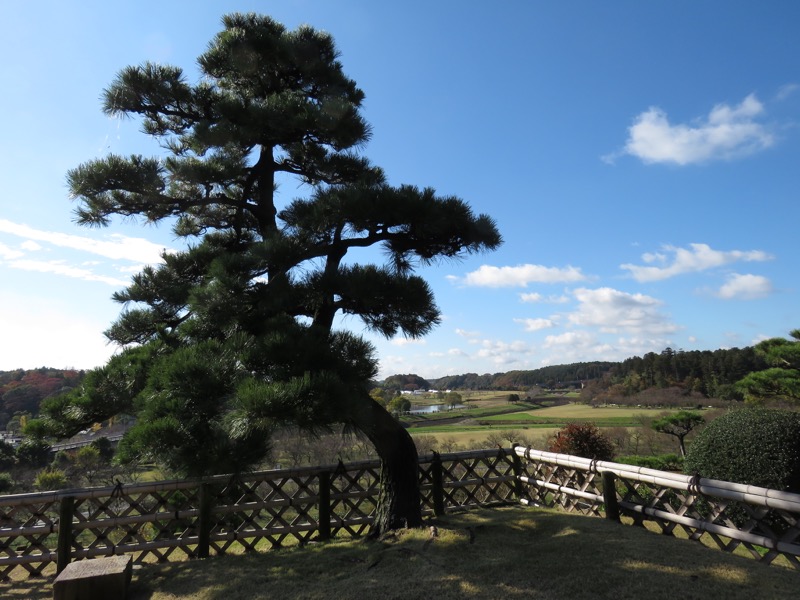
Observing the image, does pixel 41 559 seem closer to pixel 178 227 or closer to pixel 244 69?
pixel 178 227

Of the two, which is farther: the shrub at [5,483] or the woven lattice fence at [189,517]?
the shrub at [5,483]

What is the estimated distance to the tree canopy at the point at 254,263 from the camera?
293 cm

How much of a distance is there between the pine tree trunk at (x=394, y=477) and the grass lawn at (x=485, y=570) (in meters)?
0.22

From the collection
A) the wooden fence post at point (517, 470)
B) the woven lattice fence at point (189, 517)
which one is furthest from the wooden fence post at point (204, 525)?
the wooden fence post at point (517, 470)

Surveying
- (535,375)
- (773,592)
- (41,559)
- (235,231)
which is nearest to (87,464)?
(41,559)

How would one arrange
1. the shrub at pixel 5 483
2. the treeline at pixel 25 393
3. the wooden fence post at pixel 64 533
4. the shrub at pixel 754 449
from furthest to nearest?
the treeline at pixel 25 393, the shrub at pixel 5 483, the shrub at pixel 754 449, the wooden fence post at pixel 64 533

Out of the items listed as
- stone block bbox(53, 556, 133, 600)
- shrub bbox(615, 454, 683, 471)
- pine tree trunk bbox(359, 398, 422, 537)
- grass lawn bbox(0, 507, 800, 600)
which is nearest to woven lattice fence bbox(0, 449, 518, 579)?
grass lawn bbox(0, 507, 800, 600)

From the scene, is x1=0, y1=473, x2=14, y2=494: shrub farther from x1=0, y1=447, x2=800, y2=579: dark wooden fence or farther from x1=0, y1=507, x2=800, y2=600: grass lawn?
x1=0, y1=507, x2=800, y2=600: grass lawn

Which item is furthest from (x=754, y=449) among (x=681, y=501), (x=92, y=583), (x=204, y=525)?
(x=92, y=583)

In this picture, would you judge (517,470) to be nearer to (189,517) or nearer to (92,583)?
(189,517)

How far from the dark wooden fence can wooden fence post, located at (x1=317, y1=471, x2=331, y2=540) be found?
11 millimetres

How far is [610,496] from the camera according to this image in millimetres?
4887

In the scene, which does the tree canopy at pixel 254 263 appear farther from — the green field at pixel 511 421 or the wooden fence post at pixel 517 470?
the green field at pixel 511 421

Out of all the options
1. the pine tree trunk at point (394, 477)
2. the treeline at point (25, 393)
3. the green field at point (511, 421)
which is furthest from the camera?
the green field at point (511, 421)
